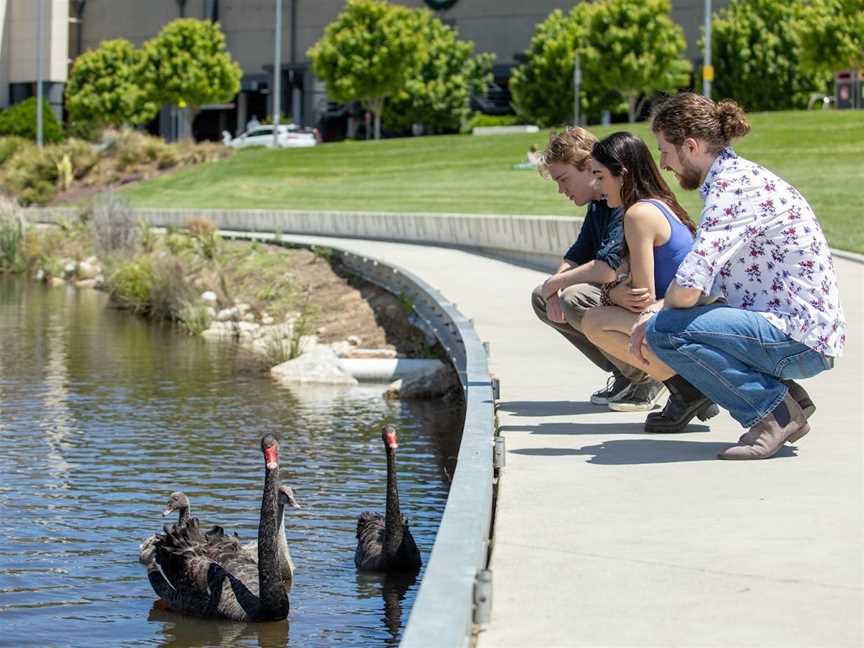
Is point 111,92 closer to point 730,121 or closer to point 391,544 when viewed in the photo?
point 391,544

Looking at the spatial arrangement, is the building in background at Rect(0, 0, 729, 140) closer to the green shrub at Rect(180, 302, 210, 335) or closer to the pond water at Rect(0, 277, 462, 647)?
the green shrub at Rect(180, 302, 210, 335)

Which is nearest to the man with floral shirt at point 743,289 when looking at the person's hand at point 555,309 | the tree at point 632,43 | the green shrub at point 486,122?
the person's hand at point 555,309

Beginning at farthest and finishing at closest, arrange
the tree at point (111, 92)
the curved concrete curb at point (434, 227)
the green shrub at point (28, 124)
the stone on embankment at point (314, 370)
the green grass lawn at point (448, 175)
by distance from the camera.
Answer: the tree at point (111, 92)
the green shrub at point (28, 124)
the green grass lawn at point (448, 175)
the curved concrete curb at point (434, 227)
the stone on embankment at point (314, 370)

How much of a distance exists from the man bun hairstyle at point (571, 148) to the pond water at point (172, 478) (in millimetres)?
2351

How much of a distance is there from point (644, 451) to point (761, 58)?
5513 centimetres

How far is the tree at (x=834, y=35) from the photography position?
49.6m

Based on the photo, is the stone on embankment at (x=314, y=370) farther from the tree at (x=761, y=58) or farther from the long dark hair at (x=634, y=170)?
the tree at (x=761, y=58)

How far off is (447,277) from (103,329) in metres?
5.02

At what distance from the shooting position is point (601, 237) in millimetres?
9305

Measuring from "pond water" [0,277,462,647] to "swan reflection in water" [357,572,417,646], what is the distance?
0.05ft

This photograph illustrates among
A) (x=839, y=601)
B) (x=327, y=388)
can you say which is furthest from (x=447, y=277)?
(x=839, y=601)

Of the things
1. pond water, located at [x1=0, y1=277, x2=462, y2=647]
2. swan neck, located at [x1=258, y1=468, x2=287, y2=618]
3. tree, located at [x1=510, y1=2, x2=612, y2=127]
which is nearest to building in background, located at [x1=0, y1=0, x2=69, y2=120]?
tree, located at [x1=510, y1=2, x2=612, y2=127]

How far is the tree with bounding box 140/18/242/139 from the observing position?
6831 centimetres

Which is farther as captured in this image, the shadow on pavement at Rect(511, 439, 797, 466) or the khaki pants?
the khaki pants
